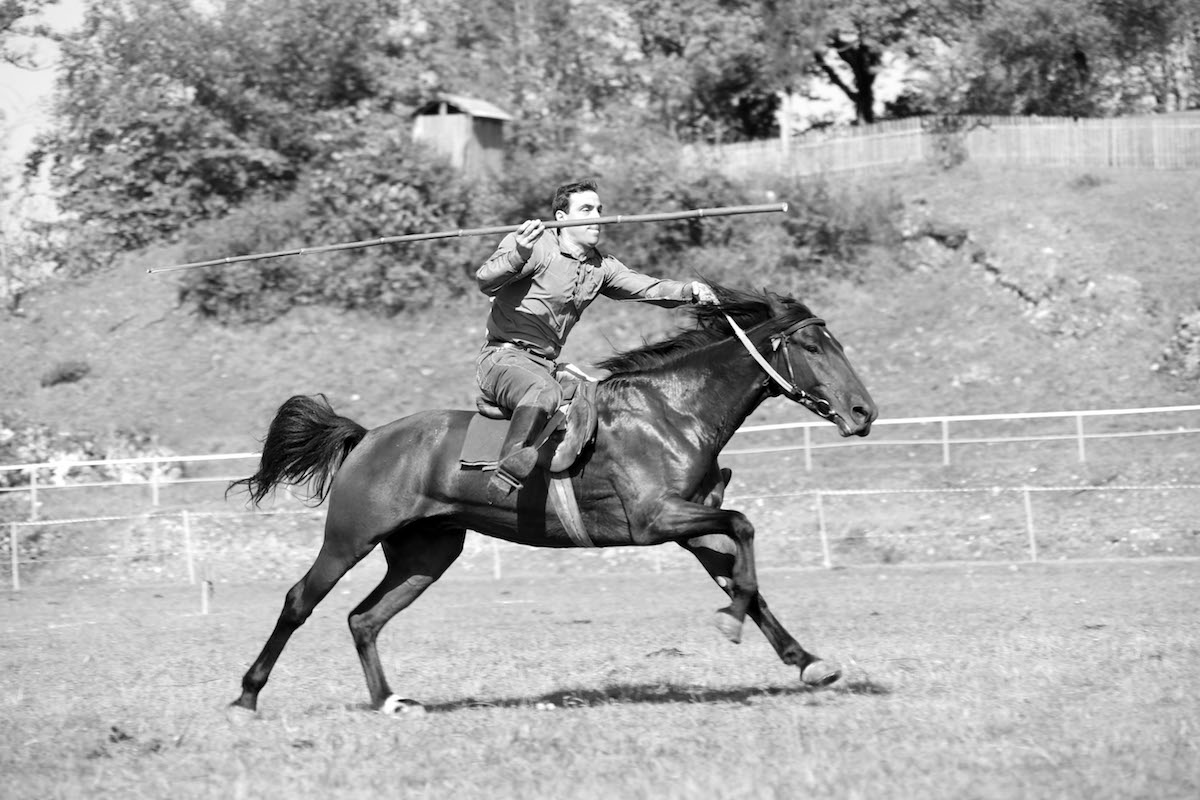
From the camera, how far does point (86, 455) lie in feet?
89.2

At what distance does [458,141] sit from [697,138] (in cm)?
1084

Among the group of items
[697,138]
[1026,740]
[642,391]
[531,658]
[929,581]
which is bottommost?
[929,581]

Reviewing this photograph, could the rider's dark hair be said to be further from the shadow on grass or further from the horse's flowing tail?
the shadow on grass

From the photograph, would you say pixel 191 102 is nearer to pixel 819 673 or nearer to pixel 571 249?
pixel 571 249

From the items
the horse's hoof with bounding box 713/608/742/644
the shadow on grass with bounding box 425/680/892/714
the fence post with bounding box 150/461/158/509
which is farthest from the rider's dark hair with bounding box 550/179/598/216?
the fence post with bounding box 150/461/158/509

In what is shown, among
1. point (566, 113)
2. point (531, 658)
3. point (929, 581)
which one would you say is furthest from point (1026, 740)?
point (566, 113)

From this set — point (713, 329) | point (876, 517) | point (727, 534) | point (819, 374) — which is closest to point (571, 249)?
point (713, 329)

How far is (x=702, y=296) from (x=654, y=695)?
7.67 ft

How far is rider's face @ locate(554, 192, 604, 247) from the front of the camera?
7992mm

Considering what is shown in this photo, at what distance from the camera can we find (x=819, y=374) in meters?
7.87

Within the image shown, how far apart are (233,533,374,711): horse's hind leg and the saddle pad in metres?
0.86

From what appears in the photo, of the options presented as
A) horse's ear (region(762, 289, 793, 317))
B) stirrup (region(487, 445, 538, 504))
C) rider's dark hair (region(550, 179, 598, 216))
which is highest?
rider's dark hair (region(550, 179, 598, 216))

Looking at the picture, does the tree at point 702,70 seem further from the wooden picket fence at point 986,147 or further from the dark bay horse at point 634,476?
the dark bay horse at point 634,476

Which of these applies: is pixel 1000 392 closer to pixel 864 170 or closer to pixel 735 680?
pixel 864 170
